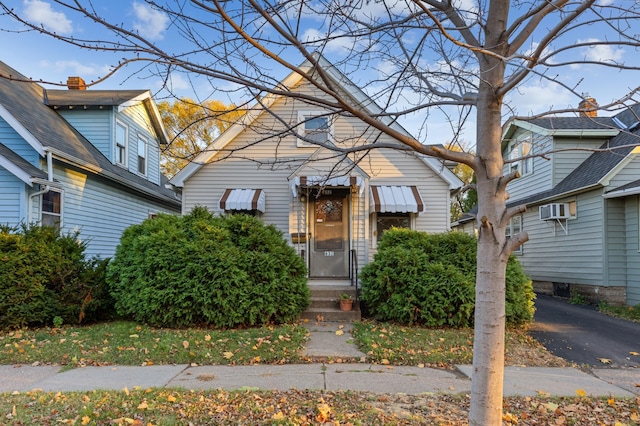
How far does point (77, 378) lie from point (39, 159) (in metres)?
6.72

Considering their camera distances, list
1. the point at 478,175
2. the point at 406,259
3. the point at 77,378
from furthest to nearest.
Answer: the point at 406,259, the point at 77,378, the point at 478,175

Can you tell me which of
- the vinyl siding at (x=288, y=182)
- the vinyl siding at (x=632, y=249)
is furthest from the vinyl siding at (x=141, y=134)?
the vinyl siding at (x=632, y=249)

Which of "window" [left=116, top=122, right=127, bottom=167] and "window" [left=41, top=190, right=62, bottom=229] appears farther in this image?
"window" [left=116, top=122, right=127, bottom=167]

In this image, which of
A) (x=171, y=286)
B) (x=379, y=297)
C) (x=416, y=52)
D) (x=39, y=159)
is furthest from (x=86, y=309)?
(x=416, y=52)

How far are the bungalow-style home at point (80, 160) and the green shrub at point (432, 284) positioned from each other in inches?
222

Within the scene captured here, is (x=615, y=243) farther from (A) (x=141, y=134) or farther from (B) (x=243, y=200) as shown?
(A) (x=141, y=134)

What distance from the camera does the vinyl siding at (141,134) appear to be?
45.0 ft

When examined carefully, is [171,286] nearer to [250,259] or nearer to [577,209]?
[250,259]

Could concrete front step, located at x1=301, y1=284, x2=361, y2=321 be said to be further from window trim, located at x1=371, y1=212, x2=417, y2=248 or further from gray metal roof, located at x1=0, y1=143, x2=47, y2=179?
gray metal roof, located at x1=0, y1=143, x2=47, y2=179

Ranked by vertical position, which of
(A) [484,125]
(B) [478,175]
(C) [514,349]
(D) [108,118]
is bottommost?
(C) [514,349]

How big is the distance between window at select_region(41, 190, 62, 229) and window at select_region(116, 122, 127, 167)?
11.1 ft

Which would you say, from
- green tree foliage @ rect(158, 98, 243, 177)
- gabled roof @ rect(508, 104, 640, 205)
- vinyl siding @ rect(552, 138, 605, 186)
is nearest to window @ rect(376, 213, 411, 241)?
green tree foliage @ rect(158, 98, 243, 177)

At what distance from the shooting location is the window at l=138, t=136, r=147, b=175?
14855mm

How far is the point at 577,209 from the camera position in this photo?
1215 cm
